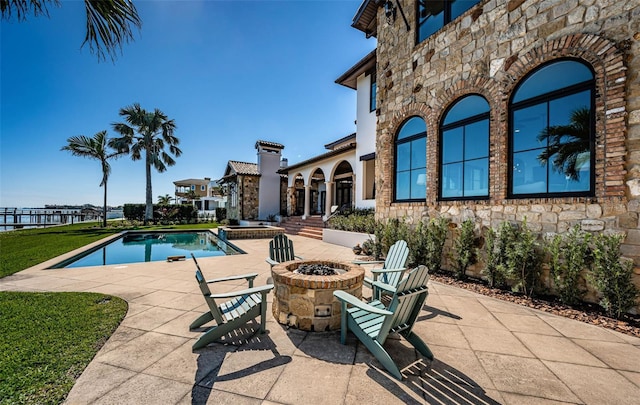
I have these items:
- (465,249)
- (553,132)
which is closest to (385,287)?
(465,249)

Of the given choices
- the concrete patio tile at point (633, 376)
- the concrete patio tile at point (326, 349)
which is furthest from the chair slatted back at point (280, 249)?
the concrete patio tile at point (633, 376)

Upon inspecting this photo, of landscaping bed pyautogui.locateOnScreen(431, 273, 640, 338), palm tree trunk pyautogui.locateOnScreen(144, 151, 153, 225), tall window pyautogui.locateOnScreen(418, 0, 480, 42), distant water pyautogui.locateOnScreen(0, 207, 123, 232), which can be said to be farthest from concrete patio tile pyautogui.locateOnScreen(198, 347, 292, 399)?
distant water pyautogui.locateOnScreen(0, 207, 123, 232)

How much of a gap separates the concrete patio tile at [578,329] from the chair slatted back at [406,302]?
227cm

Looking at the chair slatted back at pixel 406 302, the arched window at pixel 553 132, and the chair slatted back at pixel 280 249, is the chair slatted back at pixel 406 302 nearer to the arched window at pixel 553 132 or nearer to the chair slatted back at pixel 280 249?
the chair slatted back at pixel 280 249

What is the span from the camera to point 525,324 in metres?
3.42

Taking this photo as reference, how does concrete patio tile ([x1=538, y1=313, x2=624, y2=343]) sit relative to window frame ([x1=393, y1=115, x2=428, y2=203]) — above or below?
below

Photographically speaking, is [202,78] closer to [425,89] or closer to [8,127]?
[425,89]

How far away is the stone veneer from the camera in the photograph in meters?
3.78

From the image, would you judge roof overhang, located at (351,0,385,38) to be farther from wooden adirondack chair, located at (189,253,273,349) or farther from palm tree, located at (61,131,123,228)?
palm tree, located at (61,131,123,228)

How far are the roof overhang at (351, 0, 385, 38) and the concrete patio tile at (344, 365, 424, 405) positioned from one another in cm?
1046

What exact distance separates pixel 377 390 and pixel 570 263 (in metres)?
4.09

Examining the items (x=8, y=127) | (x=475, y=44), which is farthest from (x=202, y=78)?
(x=8, y=127)

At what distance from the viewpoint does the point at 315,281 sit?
9.78 feet

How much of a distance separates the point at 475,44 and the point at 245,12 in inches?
282
